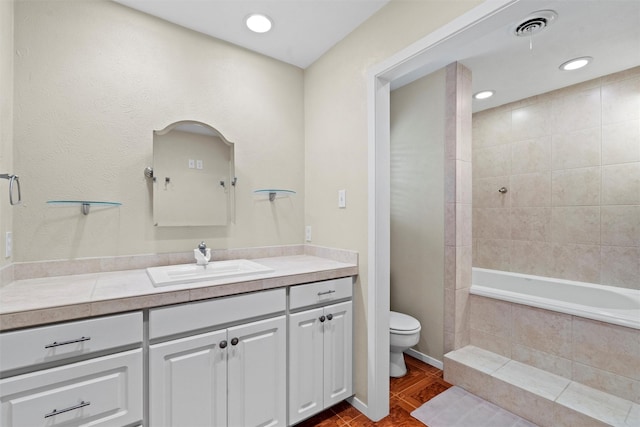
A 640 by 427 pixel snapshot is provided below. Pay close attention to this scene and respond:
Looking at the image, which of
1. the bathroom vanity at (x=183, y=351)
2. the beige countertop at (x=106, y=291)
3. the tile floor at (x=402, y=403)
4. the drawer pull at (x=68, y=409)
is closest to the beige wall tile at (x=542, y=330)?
the tile floor at (x=402, y=403)

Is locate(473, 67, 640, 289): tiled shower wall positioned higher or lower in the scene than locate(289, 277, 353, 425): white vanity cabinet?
higher

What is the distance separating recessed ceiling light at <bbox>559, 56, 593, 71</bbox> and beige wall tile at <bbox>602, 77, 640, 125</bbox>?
1.40 ft

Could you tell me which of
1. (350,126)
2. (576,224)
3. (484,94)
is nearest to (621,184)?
(576,224)

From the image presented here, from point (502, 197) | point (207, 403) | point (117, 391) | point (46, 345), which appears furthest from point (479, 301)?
point (46, 345)

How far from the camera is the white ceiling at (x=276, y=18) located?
166 centimetres

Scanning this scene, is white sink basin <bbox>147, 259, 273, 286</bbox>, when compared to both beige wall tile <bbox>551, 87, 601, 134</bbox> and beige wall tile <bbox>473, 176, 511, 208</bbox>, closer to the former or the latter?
beige wall tile <bbox>473, 176, 511, 208</bbox>

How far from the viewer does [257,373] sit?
1.41 meters

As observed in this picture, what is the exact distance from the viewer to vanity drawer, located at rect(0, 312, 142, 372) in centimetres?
92

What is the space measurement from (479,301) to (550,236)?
117 cm

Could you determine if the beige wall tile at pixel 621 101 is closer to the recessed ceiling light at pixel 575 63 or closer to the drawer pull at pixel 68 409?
the recessed ceiling light at pixel 575 63

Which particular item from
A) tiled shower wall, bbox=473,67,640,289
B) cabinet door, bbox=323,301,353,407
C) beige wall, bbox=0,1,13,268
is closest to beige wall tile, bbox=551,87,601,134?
tiled shower wall, bbox=473,67,640,289

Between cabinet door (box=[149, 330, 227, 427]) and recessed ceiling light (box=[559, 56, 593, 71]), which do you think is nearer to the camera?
cabinet door (box=[149, 330, 227, 427])

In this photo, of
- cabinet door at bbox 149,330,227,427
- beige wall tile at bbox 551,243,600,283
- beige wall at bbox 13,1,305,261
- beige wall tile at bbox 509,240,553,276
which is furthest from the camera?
beige wall tile at bbox 509,240,553,276

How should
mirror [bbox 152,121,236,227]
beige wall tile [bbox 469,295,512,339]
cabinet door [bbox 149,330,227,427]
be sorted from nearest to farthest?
cabinet door [bbox 149,330,227,427], mirror [bbox 152,121,236,227], beige wall tile [bbox 469,295,512,339]
